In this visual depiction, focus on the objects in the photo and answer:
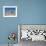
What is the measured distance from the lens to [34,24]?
179 inches

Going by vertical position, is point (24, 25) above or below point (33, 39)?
above

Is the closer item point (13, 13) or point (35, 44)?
point (35, 44)

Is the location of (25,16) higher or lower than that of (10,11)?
lower

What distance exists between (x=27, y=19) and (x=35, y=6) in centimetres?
55

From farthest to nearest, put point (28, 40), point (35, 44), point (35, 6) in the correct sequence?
1. point (35, 6)
2. point (28, 40)
3. point (35, 44)

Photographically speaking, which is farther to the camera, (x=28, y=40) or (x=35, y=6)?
(x=35, y=6)

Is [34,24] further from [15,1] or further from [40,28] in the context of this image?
[15,1]

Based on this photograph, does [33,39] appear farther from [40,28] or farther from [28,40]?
[40,28]

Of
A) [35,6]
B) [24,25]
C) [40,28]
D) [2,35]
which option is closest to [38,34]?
[40,28]

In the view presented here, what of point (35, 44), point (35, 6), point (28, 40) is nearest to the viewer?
point (35, 44)

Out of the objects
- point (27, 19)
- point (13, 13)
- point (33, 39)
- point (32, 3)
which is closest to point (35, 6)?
point (32, 3)

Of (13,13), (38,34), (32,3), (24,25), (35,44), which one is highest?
(32,3)

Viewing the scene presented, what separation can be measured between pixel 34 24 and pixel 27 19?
31 cm

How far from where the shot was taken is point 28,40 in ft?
14.1
